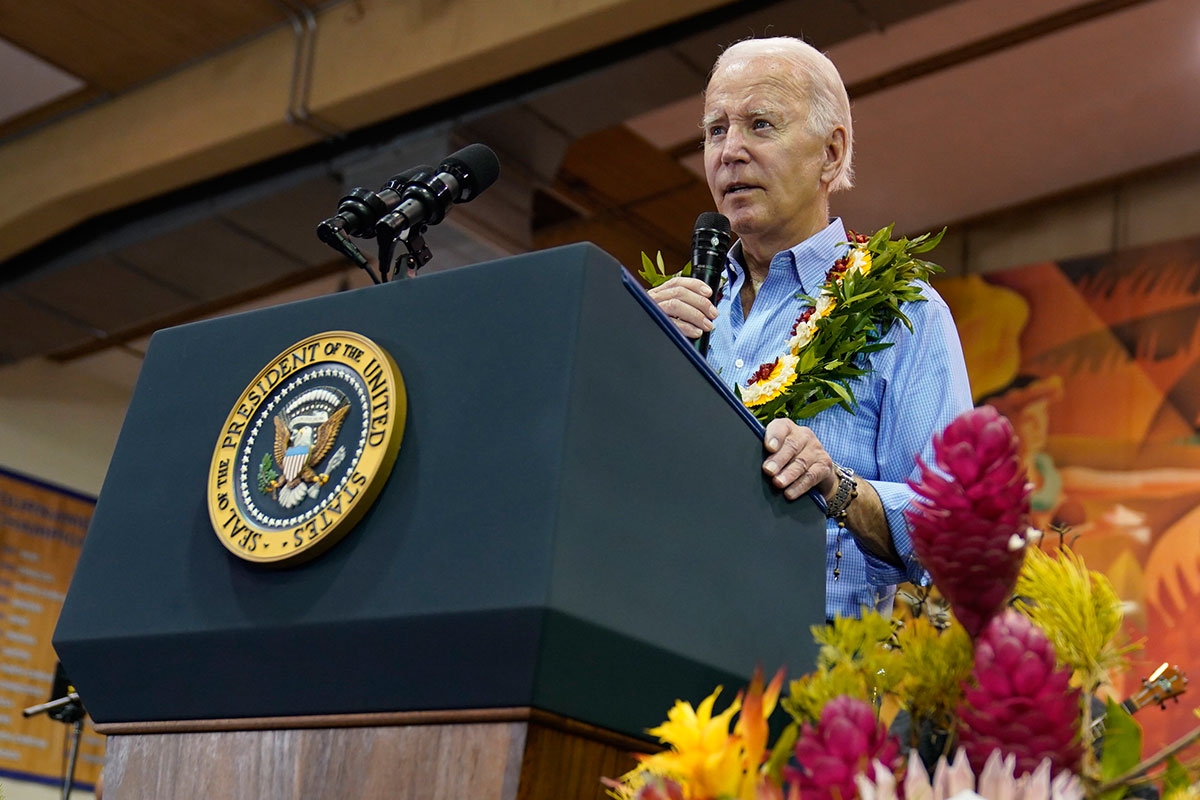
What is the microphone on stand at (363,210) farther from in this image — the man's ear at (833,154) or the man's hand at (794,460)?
the man's ear at (833,154)

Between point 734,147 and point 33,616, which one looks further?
point 33,616

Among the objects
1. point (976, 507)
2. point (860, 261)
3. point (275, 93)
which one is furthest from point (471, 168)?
point (275, 93)

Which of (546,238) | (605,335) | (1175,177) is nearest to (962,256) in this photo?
(1175,177)

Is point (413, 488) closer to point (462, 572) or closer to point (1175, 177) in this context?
point (462, 572)

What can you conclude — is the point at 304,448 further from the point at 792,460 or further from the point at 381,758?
the point at 792,460

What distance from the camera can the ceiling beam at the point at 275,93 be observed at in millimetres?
4016

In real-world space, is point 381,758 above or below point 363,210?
below

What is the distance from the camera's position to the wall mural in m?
4.45

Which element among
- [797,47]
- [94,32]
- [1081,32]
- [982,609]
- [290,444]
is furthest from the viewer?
[94,32]

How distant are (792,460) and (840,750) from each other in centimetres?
47

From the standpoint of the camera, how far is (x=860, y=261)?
64.3 inches

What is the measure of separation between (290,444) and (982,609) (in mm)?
508

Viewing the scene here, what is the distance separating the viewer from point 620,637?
35.0 inches

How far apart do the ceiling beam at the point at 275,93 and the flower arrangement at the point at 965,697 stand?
320 centimetres
